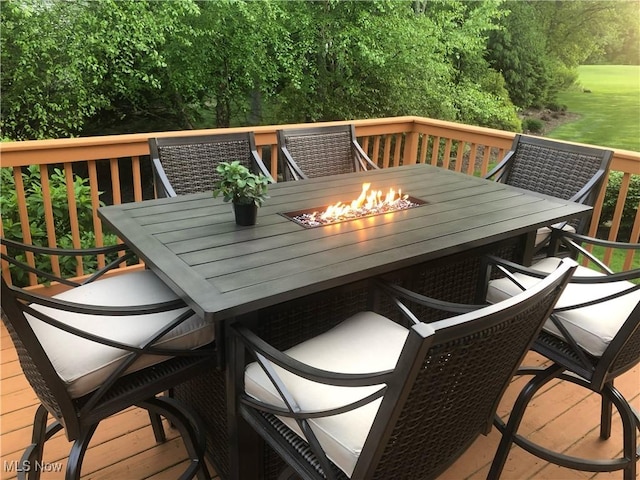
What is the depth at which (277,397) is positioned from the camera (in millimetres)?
1438

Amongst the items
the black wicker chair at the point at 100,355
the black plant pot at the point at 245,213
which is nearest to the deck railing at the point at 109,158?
the black plant pot at the point at 245,213

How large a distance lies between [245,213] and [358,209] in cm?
58

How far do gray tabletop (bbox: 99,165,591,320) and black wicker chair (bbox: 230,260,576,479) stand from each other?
180 millimetres

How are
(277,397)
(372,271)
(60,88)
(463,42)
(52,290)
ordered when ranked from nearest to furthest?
(277,397) → (372,271) → (52,290) → (60,88) → (463,42)

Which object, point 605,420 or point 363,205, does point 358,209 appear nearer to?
point 363,205

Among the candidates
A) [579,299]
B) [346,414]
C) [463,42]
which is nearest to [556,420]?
[579,299]

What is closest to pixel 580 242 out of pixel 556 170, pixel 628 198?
pixel 556 170

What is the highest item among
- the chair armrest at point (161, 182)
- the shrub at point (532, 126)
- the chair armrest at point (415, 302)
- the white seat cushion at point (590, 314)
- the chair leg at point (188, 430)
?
the chair armrest at point (161, 182)

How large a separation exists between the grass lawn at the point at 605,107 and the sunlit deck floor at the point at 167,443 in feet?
30.4

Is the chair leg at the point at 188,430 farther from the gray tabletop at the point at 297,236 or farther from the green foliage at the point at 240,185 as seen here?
the green foliage at the point at 240,185

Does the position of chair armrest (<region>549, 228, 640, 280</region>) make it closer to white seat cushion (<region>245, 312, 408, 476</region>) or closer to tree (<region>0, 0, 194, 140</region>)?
white seat cushion (<region>245, 312, 408, 476</region>)

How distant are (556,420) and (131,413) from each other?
1.96 m

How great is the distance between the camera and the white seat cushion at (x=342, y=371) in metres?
1.27

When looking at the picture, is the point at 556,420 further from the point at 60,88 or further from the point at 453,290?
the point at 60,88
